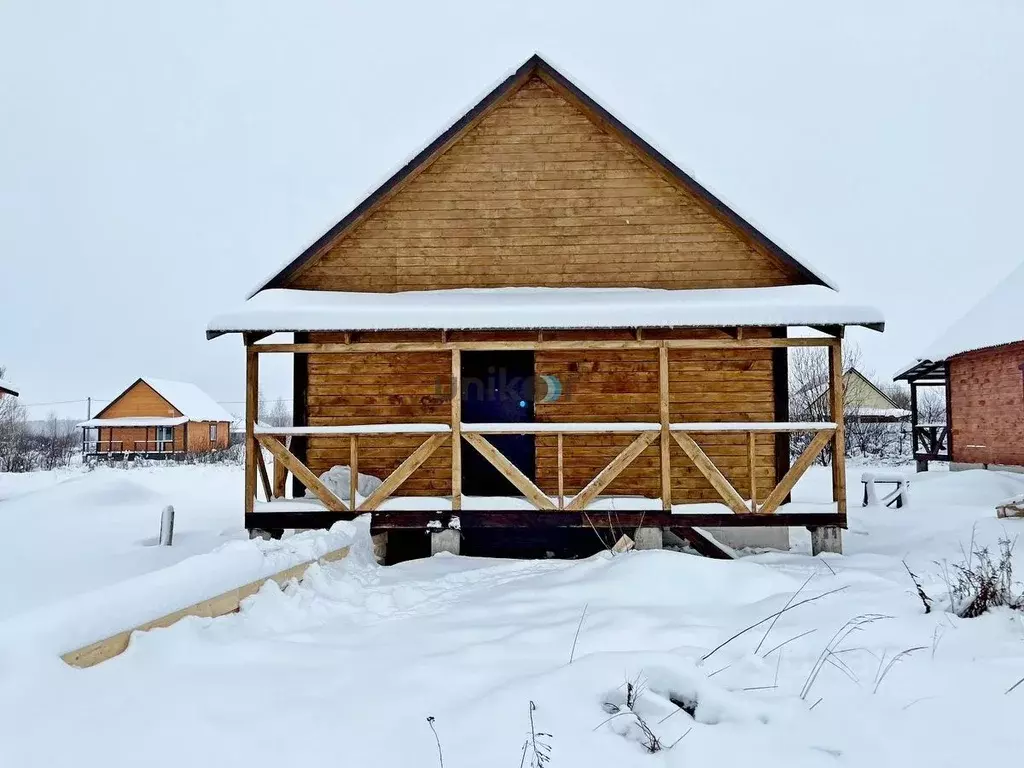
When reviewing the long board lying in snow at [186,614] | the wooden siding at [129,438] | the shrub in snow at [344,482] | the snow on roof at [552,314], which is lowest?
the wooden siding at [129,438]

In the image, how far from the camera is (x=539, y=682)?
9.91ft

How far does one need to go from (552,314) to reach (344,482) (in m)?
3.52

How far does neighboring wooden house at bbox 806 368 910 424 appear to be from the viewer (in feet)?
81.7

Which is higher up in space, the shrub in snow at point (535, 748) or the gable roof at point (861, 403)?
the gable roof at point (861, 403)

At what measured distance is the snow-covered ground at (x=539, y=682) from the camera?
8.03ft

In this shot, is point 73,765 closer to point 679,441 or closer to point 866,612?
point 866,612

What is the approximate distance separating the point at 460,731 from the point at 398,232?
7.54 m

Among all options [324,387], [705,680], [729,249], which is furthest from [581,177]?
[705,680]

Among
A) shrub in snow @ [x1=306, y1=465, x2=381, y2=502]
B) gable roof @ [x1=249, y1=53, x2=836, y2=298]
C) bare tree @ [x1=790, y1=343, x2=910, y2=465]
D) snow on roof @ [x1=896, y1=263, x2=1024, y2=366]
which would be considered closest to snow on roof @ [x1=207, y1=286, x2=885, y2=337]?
gable roof @ [x1=249, y1=53, x2=836, y2=298]

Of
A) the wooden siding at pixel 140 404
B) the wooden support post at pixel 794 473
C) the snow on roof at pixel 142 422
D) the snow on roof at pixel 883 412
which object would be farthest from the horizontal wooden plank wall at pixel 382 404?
the wooden siding at pixel 140 404

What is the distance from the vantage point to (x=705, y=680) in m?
2.94

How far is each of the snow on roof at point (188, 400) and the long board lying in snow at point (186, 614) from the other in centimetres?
3760

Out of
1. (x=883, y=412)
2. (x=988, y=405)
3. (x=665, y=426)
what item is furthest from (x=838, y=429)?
(x=883, y=412)

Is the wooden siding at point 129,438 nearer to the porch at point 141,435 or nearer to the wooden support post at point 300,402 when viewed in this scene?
the porch at point 141,435
